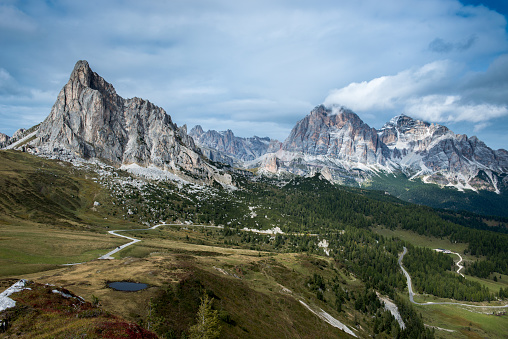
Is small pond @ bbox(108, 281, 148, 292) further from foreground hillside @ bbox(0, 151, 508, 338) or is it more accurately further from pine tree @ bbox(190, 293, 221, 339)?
pine tree @ bbox(190, 293, 221, 339)

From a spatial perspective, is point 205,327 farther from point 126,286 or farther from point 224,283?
point 224,283

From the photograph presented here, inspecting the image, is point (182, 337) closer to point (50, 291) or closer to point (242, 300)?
point (50, 291)

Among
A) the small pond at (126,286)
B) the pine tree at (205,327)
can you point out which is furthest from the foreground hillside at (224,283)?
the pine tree at (205,327)

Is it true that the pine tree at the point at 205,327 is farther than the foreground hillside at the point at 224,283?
No

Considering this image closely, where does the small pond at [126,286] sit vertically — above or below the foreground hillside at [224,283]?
above

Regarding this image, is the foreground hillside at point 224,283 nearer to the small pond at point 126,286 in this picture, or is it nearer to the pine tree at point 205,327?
the small pond at point 126,286

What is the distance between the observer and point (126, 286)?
53094 mm

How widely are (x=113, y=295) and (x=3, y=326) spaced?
73.7ft

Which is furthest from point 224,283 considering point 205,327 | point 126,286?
point 205,327

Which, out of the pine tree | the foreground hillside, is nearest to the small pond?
the foreground hillside

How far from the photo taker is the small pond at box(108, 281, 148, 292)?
51375 mm

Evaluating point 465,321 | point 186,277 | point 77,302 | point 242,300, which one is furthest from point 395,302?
point 77,302

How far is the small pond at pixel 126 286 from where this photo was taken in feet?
169

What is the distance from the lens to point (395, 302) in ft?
441
